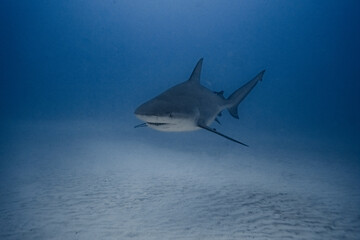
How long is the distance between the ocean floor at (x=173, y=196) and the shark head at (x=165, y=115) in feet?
4.96

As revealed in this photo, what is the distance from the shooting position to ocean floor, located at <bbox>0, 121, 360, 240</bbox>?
3496mm

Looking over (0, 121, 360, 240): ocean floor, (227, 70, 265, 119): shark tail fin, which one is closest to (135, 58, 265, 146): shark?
(227, 70, 265, 119): shark tail fin

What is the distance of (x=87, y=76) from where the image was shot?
110875 mm

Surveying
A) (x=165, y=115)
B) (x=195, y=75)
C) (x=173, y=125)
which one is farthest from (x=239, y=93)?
(x=165, y=115)

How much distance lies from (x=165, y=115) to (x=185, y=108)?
684 millimetres

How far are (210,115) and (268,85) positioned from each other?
121793 mm

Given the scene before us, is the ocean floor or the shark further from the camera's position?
the shark

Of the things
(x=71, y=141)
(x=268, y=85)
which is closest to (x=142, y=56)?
(x=268, y=85)

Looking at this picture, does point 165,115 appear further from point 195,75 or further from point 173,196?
point 195,75

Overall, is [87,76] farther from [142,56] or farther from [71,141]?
[71,141]

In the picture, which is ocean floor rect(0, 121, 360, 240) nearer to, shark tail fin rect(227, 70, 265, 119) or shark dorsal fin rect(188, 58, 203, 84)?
shark tail fin rect(227, 70, 265, 119)

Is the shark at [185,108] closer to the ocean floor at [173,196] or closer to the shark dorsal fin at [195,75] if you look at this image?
the shark dorsal fin at [195,75]

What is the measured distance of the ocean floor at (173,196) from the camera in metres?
3.50

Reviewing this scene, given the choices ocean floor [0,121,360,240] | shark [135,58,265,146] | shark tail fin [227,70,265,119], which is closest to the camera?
ocean floor [0,121,360,240]
